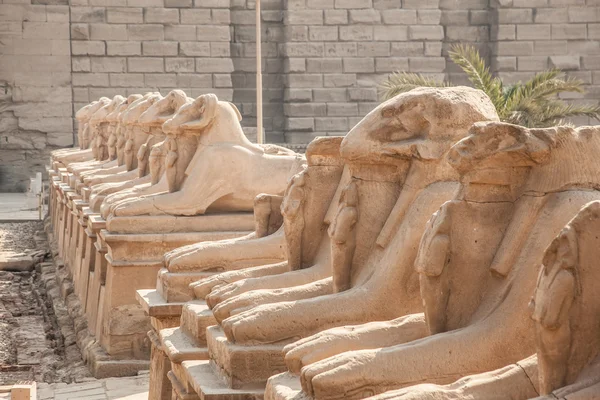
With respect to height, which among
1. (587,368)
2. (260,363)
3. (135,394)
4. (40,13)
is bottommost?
(135,394)

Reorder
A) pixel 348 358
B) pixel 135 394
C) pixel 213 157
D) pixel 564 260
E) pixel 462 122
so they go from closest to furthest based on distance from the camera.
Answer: pixel 564 260
pixel 348 358
pixel 462 122
pixel 135 394
pixel 213 157

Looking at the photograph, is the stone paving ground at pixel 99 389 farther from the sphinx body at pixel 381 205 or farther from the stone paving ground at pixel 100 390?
the sphinx body at pixel 381 205

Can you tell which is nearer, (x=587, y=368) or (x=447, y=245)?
(x=587, y=368)

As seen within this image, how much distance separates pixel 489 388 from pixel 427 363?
37cm

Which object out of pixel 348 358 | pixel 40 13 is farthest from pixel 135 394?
pixel 40 13

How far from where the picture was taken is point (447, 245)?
384cm

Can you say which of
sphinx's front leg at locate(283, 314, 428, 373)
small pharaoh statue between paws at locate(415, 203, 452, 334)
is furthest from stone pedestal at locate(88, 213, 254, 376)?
small pharaoh statue between paws at locate(415, 203, 452, 334)

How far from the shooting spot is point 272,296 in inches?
193

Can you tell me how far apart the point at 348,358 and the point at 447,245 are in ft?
1.63

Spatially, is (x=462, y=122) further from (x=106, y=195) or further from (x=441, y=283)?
(x=106, y=195)

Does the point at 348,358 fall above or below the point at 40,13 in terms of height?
below

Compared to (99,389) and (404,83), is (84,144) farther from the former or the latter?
(99,389)

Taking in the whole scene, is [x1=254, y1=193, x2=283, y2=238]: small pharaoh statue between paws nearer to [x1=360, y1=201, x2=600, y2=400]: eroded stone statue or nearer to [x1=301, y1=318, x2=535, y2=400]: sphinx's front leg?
[x1=301, y1=318, x2=535, y2=400]: sphinx's front leg

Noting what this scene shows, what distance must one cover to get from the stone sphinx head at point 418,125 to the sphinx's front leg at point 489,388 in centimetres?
135
